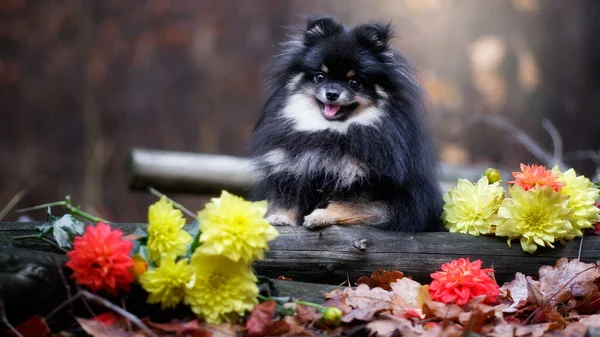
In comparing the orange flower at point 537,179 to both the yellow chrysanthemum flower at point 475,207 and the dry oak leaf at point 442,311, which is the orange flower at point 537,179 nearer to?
the yellow chrysanthemum flower at point 475,207

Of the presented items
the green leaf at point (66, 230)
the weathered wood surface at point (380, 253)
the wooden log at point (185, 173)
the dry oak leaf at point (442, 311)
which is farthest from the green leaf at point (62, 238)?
the wooden log at point (185, 173)

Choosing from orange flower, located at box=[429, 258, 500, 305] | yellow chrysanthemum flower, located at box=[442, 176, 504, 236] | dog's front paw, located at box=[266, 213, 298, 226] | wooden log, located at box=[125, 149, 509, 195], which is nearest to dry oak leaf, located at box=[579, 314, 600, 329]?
orange flower, located at box=[429, 258, 500, 305]

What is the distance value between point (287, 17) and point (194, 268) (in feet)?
16.9

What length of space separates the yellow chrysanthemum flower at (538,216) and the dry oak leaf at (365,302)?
0.79 metres

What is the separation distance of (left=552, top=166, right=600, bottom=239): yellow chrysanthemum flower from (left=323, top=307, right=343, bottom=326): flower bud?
141cm

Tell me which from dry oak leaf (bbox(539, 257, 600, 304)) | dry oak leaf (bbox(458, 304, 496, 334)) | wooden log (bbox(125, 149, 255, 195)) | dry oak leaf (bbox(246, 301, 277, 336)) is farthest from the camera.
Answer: wooden log (bbox(125, 149, 255, 195))

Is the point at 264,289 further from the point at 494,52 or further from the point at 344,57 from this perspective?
the point at 494,52

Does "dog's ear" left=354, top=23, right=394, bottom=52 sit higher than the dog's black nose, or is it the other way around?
"dog's ear" left=354, top=23, right=394, bottom=52

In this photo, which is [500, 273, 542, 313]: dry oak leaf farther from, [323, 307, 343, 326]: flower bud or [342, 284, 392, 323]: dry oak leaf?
[323, 307, 343, 326]: flower bud

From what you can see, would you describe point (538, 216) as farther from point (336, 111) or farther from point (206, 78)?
point (206, 78)

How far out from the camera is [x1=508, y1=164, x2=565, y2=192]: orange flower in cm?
320

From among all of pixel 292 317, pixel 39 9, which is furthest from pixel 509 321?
pixel 39 9

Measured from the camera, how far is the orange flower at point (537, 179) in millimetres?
3201

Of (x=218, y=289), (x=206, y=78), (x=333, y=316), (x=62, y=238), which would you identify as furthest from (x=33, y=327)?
(x=206, y=78)
